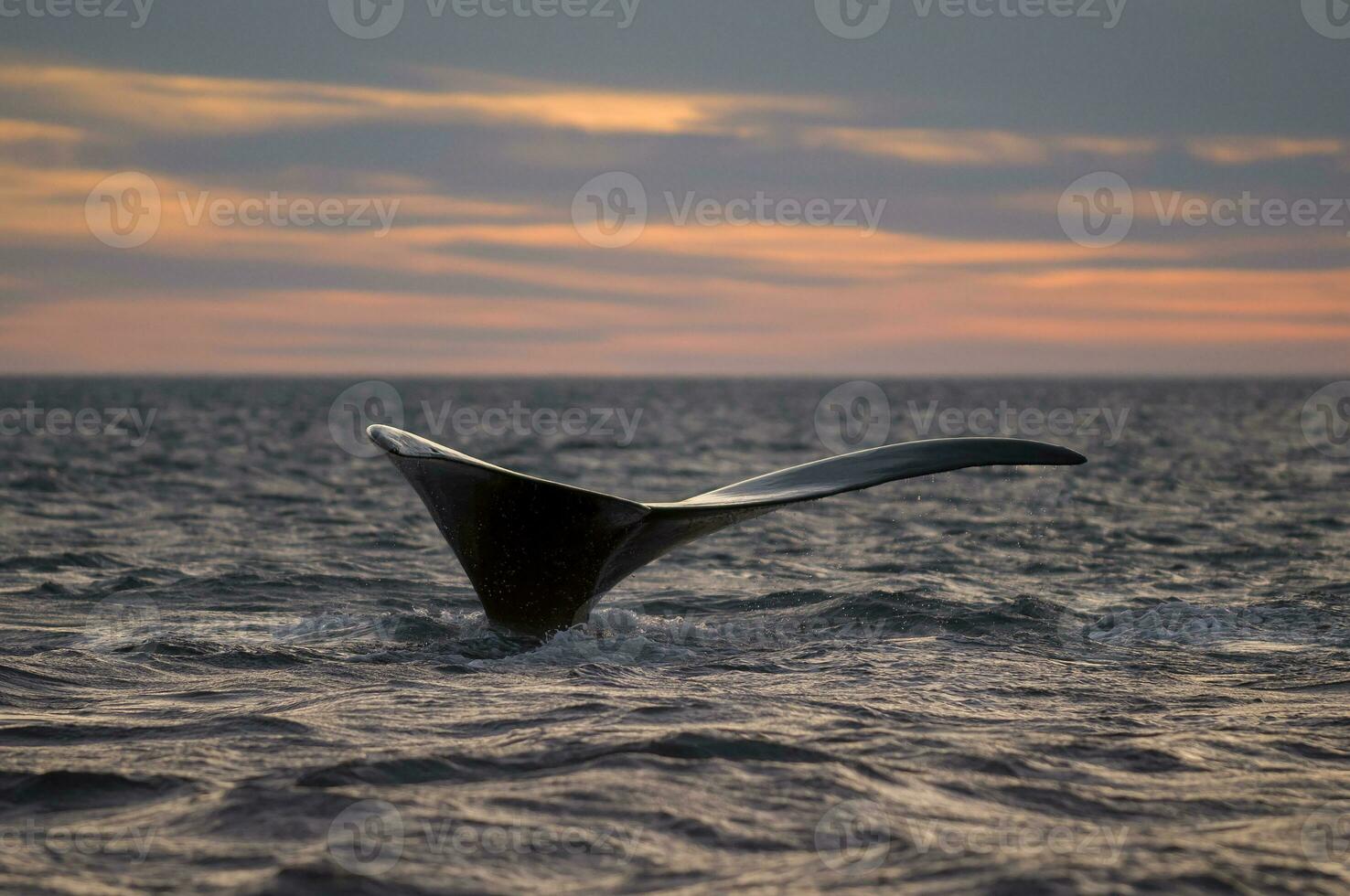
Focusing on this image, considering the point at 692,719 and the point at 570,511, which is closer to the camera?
the point at 692,719

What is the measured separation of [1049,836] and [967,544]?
1210 centimetres

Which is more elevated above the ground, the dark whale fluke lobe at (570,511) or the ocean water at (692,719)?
the dark whale fluke lobe at (570,511)

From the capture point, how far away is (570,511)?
781 centimetres

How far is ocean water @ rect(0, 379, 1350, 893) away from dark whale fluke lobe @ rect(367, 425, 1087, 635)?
43 centimetres

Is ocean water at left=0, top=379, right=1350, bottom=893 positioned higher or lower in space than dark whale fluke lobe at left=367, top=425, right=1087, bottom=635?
lower

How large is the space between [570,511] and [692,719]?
170cm

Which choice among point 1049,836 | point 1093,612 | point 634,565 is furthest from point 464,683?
point 1093,612

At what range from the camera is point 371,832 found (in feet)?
15.9

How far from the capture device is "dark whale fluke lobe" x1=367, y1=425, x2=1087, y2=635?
25.0ft

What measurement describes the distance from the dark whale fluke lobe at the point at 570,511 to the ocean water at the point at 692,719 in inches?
17.1

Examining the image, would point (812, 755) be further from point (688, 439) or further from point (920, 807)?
point (688, 439)

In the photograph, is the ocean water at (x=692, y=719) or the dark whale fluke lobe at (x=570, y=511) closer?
the ocean water at (x=692, y=719)

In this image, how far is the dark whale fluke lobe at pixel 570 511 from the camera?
300 inches

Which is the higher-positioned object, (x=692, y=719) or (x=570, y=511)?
(x=570, y=511)
